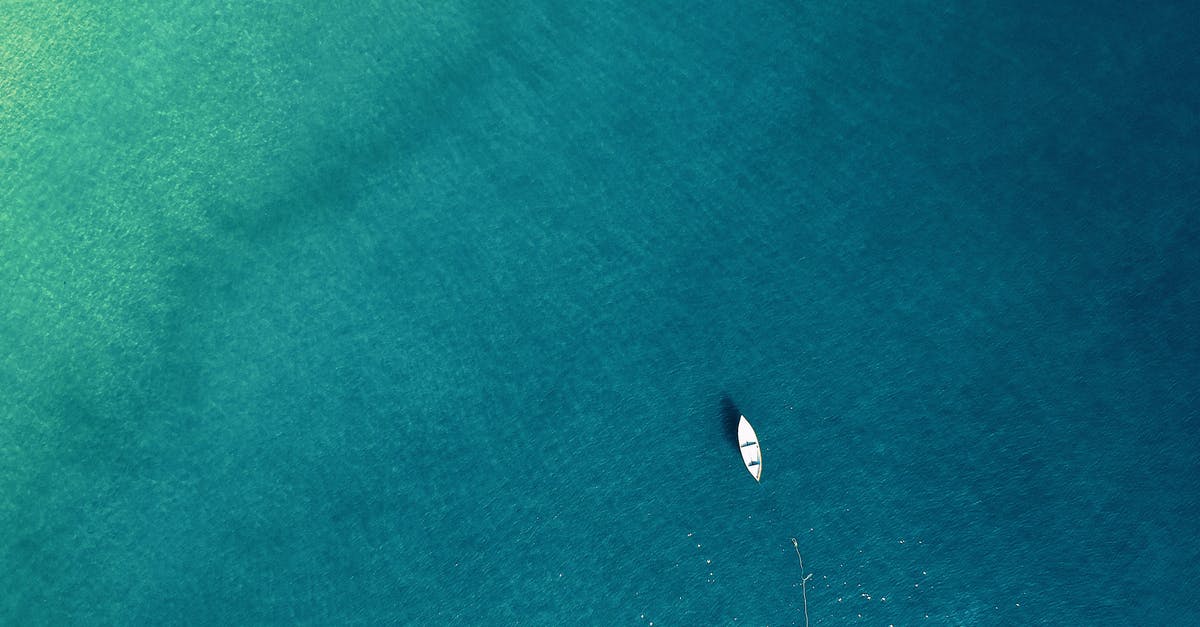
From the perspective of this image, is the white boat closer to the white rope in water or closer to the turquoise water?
the turquoise water

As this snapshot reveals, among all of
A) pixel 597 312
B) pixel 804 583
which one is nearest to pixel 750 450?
pixel 804 583

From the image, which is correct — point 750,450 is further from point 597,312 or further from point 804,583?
point 597,312

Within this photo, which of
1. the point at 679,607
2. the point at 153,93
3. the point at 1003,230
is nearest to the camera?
the point at 679,607

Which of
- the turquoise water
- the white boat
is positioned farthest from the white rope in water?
the white boat

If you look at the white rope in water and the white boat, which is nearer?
the white rope in water

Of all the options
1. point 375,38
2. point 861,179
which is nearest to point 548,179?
point 375,38

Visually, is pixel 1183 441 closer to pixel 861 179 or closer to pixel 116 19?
pixel 861 179
